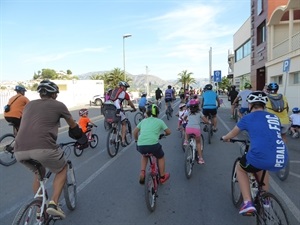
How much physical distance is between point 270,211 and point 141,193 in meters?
2.45

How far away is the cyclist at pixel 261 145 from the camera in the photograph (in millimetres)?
3279

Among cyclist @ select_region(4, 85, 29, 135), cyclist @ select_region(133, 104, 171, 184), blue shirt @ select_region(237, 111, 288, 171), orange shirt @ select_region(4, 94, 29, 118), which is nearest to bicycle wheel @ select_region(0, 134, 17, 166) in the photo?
cyclist @ select_region(4, 85, 29, 135)

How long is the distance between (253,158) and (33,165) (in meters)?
2.58

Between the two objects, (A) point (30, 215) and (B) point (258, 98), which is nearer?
(A) point (30, 215)

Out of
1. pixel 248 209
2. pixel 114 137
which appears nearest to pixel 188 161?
pixel 248 209

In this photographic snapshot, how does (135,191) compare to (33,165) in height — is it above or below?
below

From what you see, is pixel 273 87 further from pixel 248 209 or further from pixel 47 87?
pixel 47 87

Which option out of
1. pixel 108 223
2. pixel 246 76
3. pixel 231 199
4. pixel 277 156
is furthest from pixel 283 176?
pixel 246 76

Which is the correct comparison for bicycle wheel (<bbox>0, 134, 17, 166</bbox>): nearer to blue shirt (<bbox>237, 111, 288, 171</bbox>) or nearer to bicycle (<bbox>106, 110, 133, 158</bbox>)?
bicycle (<bbox>106, 110, 133, 158</bbox>)

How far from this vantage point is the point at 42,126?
3.38 meters

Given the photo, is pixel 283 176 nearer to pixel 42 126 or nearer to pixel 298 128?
pixel 42 126

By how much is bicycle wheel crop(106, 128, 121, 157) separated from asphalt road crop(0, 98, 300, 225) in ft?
0.78

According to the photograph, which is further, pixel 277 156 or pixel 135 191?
pixel 135 191

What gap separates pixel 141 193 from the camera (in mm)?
5160
